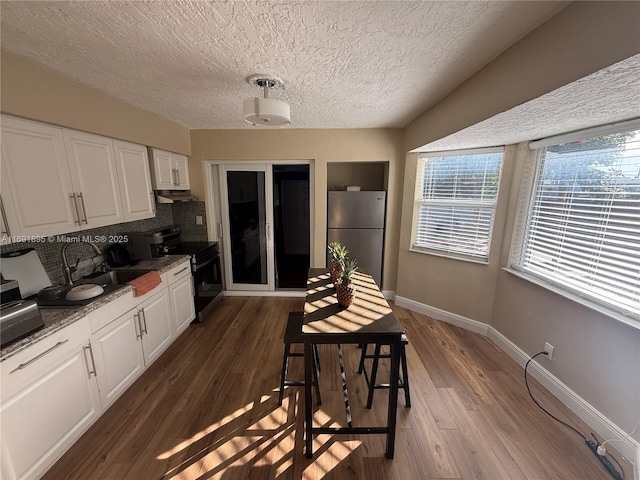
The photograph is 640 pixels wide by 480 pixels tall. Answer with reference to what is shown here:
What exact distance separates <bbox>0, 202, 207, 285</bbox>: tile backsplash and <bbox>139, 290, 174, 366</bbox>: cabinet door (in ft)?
2.25

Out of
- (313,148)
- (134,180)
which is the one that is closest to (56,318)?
(134,180)

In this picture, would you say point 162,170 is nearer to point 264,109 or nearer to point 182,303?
point 182,303

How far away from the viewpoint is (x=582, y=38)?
1045 millimetres

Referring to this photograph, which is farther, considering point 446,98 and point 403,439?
point 446,98

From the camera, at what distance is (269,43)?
4.66 feet

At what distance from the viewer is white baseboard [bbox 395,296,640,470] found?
1.57 meters

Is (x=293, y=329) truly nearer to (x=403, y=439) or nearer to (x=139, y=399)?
(x=403, y=439)

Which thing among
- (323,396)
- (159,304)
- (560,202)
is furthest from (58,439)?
(560,202)

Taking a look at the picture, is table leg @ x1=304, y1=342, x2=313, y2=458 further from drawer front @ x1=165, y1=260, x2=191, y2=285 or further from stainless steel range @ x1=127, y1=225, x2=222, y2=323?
stainless steel range @ x1=127, y1=225, x2=222, y2=323

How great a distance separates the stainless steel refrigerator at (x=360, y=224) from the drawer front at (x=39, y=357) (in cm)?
274

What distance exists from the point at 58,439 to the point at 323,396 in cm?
174

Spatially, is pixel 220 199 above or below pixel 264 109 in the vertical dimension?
below

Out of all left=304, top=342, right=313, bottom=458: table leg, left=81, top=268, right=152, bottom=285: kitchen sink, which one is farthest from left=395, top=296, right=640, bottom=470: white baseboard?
left=81, top=268, right=152, bottom=285: kitchen sink

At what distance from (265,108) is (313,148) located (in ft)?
5.89
